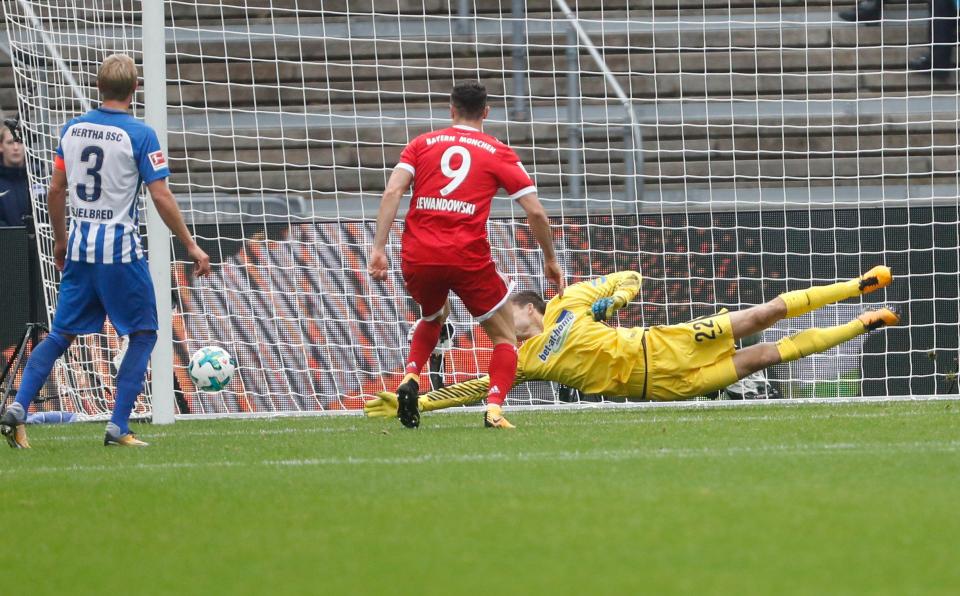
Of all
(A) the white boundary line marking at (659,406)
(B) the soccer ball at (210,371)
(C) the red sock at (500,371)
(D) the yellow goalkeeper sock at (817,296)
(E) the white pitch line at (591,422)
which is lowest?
(A) the white boundary line marking at (659,406)

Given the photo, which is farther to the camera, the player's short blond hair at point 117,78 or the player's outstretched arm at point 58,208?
the player's outstretched arm at point 58,208

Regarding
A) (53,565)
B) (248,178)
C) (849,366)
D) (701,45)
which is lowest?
(849,366)

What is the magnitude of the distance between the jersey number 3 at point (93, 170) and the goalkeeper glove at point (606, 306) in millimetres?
3114

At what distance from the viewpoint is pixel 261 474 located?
507 centimetres

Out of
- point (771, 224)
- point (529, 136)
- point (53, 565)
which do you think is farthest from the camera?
point (529, 136)

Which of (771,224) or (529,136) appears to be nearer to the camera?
(771,224)

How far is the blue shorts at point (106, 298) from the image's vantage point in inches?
241

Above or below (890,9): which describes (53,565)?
below

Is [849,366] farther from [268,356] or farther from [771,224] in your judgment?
[268,356]

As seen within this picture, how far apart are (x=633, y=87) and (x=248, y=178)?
3676 mm

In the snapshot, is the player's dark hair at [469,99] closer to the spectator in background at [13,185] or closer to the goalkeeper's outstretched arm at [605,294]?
the goalkeeper's outstretched arm at [605,294]

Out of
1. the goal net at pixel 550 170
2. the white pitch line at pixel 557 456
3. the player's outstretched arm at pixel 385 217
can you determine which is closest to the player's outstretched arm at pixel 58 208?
the white pitch line at pixel 557 456

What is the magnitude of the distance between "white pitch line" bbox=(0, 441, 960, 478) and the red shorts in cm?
135

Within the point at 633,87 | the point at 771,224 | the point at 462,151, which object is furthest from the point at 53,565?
the point at 633,87
